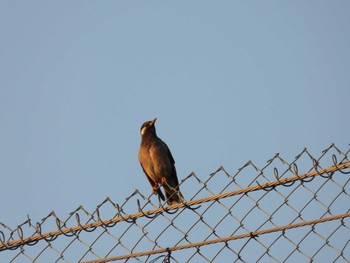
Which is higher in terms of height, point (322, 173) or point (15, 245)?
point (15, 245)

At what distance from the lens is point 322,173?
3609 mm

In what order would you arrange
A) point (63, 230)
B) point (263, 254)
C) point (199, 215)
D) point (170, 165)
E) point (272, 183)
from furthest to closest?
point (170, 165) → point (63, 230) → point (199, 215) → point (272, 183) → point (263, 254)

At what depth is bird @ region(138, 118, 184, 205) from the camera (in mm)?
9211

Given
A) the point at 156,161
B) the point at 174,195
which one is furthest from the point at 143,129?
the point at 174,195

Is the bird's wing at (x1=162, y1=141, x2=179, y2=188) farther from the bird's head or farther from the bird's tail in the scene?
the bird's head

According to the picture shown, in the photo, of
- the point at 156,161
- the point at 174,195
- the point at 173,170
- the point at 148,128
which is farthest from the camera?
the point at 148,128

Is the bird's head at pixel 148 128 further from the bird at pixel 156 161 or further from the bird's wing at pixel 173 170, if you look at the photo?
the bird's wing at pixel 173 170

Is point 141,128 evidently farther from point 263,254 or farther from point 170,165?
point 263,254

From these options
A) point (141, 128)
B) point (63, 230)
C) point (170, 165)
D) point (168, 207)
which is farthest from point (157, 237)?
point (141, 128)

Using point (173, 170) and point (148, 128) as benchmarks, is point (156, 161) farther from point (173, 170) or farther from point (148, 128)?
point (148, 128)

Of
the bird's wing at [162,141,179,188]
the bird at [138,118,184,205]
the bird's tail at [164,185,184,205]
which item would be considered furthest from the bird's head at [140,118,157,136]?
the bird's tail at [164,185,184,205]

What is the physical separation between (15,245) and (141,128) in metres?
5.29

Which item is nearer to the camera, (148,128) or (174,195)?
(174,195)

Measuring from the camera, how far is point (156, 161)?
9258mm
